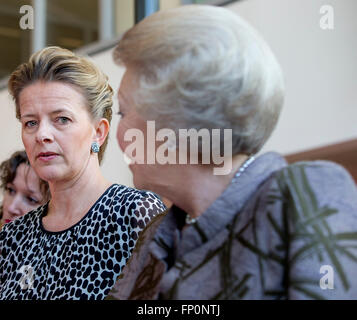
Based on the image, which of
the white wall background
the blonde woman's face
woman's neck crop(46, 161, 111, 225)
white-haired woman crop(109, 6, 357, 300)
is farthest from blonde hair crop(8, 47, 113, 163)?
the white wall background

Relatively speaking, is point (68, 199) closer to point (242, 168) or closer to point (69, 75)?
point (69, 75)

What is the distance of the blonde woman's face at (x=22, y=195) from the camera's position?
2.88 metres

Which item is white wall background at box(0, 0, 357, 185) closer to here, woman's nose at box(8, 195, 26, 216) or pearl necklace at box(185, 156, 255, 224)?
woman's nose at box(8, 195, 26, 216)

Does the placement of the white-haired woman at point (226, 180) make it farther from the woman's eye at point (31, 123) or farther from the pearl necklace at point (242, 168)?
the woman's eye at point (31, 123)

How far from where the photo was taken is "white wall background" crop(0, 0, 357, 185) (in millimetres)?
4523

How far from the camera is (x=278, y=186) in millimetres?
1219

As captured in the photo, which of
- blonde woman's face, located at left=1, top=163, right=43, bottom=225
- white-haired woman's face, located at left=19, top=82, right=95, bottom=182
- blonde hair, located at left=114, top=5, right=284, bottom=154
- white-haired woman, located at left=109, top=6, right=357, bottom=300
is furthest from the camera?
blonde woman's face, located at left=1, top=163, right=43, bottom=225

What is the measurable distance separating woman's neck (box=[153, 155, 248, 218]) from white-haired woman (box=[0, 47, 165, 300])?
1.84 feet

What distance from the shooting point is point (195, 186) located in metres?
1.34

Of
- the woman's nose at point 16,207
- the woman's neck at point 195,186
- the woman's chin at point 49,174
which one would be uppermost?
the woman's neck at point 195,186

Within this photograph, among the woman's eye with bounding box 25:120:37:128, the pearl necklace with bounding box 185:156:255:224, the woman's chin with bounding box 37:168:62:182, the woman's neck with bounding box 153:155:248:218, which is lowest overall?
the woman's chin with bounding box 37:168:62:182

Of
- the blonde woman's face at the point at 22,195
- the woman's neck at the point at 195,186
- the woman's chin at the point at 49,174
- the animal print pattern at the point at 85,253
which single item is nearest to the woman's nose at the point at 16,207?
the blonde woman's face at the point at 22,195

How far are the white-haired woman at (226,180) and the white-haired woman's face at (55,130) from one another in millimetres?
618

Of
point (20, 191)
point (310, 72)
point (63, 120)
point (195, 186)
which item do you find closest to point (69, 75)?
point (63, 120)
